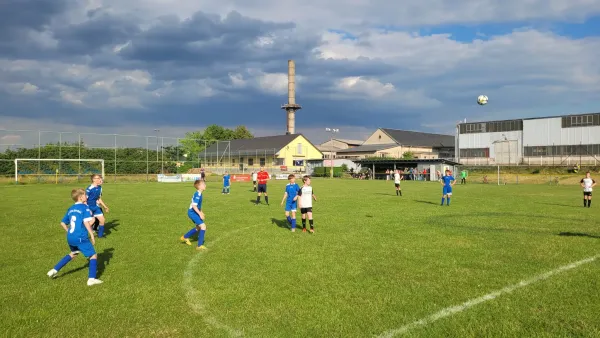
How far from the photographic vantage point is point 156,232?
43.2 ft

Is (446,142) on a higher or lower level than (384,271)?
higher

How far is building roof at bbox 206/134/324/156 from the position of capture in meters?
77.6

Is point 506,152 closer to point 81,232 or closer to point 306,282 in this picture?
point 306,282

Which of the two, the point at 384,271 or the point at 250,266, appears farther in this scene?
the point at 250,266

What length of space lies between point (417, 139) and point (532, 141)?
31.6m

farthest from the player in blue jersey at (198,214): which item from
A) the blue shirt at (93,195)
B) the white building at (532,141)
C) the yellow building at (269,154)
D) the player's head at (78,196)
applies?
the white building at (532,141)

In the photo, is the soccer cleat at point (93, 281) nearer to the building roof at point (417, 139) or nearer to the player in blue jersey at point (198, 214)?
the player in blue jersey at point (198, 214)

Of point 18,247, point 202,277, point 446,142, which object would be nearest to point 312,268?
point 202,277

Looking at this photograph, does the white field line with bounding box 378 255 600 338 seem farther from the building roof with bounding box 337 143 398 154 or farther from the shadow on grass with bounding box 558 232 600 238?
the building roof with bounding box 337 143 398 154

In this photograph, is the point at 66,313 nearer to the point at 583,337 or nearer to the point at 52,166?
the point at 583,337

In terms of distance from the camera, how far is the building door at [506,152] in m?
63.8

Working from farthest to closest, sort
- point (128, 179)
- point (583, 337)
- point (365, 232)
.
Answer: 1. point (128, 179)
2. point (365, 232)
3. point (583, 337)

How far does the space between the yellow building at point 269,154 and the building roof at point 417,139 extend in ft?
52.5

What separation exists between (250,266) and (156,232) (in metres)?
5.60
